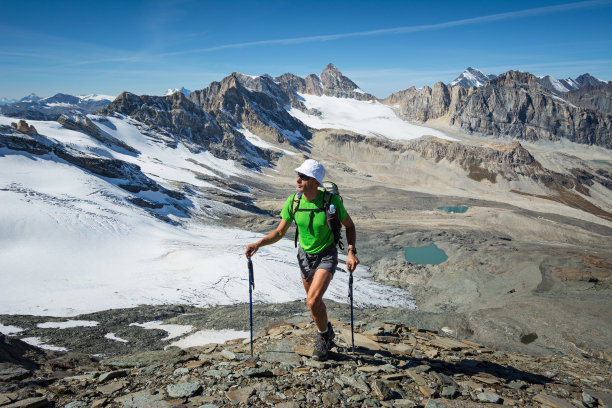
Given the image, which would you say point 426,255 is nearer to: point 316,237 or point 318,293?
point 316,237

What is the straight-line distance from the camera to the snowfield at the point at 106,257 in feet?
73.3

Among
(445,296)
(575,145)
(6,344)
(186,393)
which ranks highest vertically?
(575,145)

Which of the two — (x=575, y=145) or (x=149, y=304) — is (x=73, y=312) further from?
(x=575, y=145)

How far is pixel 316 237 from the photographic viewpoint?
19.6ft

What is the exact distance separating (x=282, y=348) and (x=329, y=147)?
151 metres

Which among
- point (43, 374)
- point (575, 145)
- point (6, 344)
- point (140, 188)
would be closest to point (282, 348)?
point (43, 374)

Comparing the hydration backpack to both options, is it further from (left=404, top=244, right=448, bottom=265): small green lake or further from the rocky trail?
(left=404, top=244, right=448, bottom=265): small green lake

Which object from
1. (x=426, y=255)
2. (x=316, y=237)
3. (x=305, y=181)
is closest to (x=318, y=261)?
(x=316, y=237)

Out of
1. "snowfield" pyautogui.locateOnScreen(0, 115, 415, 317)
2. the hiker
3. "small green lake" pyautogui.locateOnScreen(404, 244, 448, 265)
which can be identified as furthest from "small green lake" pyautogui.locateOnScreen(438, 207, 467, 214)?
the hiker

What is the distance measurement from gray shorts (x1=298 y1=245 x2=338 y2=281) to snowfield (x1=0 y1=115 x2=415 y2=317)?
18138 mm

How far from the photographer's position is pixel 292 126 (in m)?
171

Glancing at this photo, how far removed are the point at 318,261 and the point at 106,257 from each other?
28.8m

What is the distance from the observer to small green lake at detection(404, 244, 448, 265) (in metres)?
46.9

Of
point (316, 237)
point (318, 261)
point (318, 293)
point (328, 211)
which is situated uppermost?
point (328, 211)
